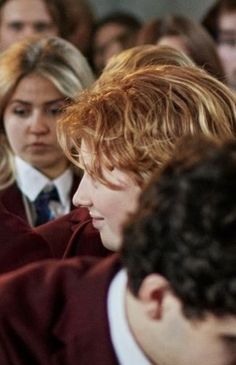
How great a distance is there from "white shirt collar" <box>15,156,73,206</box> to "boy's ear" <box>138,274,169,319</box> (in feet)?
4.11

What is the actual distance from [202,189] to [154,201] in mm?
56

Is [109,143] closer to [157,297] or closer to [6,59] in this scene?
[157,297]

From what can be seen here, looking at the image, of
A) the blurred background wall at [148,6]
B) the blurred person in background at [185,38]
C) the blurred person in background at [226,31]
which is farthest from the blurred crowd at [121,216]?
the blurred background wall at [148,6]

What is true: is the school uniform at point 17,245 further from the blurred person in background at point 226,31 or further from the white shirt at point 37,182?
the blurred person in background at point 226,31

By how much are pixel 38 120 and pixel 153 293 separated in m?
1.40

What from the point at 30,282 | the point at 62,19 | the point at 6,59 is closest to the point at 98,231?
the point at 30,282

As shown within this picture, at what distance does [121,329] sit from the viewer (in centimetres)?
109

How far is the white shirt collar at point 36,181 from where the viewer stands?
227 cm

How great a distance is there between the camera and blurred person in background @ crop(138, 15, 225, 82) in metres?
2.68

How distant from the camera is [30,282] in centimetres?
115

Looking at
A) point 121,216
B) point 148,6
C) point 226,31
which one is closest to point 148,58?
point 121,216

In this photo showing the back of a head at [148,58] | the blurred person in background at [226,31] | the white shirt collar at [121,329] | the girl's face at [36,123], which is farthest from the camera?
the blurred person in background at [226,31]

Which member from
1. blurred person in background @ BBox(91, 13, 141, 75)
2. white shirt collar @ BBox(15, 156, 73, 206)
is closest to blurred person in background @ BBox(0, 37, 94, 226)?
white shirt collar @ BBox(15, 156, 73, 206)

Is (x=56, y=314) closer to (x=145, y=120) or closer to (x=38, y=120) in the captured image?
(x=145, y=120)
